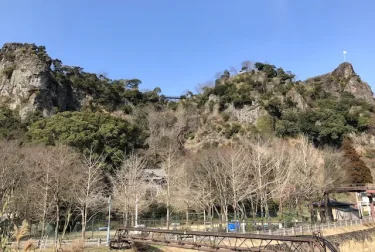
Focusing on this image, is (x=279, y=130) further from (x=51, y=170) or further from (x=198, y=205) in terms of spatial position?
(x=51, y=170)

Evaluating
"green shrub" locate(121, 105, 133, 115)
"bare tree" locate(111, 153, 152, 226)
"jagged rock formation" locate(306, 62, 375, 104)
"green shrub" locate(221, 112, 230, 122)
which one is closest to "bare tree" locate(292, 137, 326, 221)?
"bare tree" locate(111, 153, 152, 226)

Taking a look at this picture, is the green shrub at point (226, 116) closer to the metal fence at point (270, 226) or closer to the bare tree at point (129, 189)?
the bare tree at point (129, 189)

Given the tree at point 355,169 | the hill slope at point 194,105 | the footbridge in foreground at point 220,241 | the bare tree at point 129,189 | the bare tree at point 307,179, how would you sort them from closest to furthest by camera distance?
the footbridge in foreground at point 220,241 < the bare tree at point 129,189 < the bare tree at point 307,179 < the tree at point 355,169 < the hill slope at point 194,105

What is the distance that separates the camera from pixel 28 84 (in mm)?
51625

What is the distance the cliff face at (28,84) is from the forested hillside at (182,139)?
214 mm

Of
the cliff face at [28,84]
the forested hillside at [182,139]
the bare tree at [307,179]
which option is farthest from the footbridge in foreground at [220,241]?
the cliff face at [28,84]

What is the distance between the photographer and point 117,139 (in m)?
39.5

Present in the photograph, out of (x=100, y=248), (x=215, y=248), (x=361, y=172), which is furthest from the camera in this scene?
(x=361, y=172)

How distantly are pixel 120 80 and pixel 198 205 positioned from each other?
51.9 m

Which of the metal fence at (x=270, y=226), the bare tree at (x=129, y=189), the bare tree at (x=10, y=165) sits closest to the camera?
the bare tree at (x=10, y=165)

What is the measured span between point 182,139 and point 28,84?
→ 30.6m

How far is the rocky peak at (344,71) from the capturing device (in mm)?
81188

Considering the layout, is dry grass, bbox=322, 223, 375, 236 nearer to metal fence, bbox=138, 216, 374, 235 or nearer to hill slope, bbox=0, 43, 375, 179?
metal fence, bbox=138, 216, 374, 235

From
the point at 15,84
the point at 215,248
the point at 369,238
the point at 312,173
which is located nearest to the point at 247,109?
the point at 312,173
